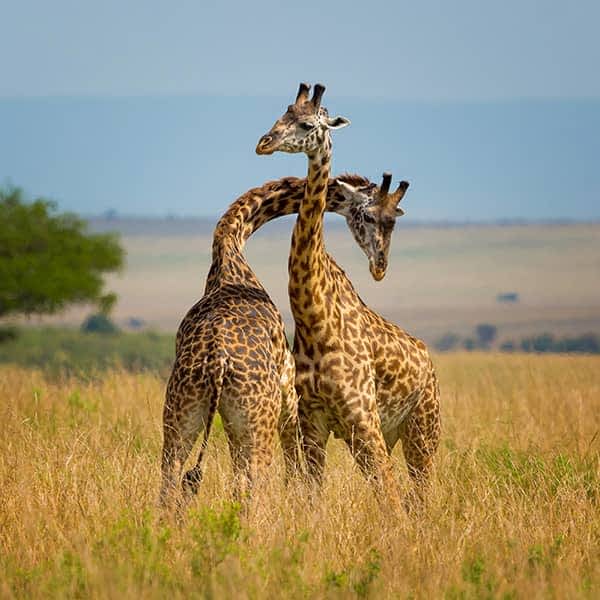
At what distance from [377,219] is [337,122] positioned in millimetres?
785

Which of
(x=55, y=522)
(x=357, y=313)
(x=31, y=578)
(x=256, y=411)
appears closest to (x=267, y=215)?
(x=357, y=313)

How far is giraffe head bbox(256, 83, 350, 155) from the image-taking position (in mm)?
7852

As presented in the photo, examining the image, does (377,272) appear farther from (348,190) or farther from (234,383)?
(234,383)

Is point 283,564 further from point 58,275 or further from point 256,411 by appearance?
point 58,275

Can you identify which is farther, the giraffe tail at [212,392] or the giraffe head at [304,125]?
the giraffe head at [304,125]

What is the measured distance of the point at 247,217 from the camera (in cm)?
912

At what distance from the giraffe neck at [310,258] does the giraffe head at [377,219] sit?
0.37 metres

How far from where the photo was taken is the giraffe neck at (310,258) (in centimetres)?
836

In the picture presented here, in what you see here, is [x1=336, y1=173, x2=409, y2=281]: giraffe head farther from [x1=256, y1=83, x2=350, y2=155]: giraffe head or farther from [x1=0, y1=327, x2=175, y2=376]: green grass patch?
[x1=0, y1=327, x2=175, y2=376]: green grass patch

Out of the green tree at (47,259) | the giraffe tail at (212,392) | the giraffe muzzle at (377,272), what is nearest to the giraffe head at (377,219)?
the giraffe muzzle at (377,272)

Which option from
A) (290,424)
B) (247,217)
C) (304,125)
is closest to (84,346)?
(247,217)

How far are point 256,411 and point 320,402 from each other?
974 millimetres

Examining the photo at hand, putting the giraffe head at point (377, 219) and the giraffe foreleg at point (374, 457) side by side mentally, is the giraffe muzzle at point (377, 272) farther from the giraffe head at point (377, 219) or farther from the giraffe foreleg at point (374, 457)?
the giraffe foreleg at point (374, 457)

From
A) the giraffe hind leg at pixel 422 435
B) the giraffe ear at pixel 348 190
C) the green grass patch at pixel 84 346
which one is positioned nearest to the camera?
the giraffe ear at pixel 348 190
